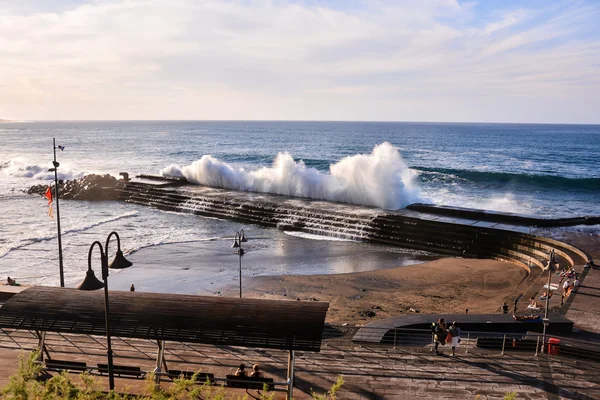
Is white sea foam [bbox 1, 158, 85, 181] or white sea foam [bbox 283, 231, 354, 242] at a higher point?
white sea foam [bbox 1, 158, 85, 181]

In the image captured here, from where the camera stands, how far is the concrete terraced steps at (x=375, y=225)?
2591cm

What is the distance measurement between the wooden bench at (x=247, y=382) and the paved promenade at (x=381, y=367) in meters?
0.22

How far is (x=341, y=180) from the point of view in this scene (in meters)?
41.6

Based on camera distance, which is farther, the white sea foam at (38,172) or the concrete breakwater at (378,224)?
the white sea foam at (38,172)

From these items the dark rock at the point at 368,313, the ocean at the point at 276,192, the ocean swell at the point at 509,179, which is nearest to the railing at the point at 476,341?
the dark rock at the point at 368,313

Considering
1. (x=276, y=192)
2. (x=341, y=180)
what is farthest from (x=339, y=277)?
(x=276, y=192)

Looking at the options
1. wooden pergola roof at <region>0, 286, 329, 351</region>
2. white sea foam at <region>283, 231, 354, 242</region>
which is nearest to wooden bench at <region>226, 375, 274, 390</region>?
wooden pergola roof at <region>0, 286, 329, 351</region>

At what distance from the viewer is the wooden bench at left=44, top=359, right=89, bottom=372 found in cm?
1048

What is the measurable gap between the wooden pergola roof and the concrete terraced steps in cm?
1328

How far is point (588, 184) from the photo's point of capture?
54594mm

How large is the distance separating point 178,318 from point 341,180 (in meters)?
32.3

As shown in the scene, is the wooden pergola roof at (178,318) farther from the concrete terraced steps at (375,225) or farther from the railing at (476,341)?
the concrete terraced steps at (375,225)

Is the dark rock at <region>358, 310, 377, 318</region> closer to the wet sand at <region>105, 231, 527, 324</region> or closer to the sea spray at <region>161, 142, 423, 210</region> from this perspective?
the wet sand at <region>105, 231, 527, 324</region>

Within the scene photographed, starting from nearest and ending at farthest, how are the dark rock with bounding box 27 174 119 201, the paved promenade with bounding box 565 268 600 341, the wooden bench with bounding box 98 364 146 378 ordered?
the wooden bench with bounding box 98 364 146 378, the paved promenade with bounding box 565 268 600 341, the dark rock with bounding box 27 174 119 201
